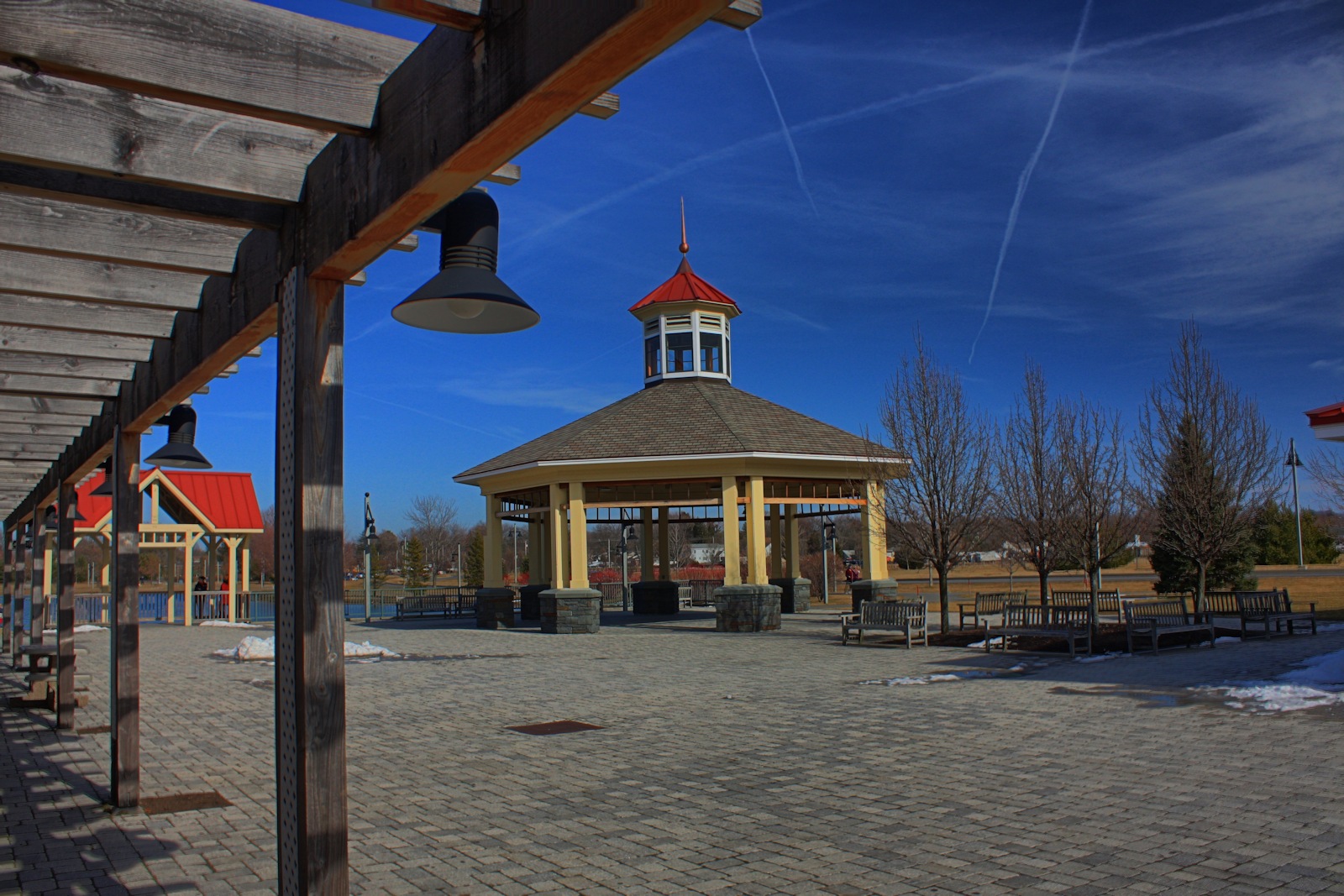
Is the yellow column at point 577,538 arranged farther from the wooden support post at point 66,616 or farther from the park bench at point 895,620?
the wooden support post at point 66,616

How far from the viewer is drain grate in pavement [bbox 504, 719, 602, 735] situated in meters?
9.59

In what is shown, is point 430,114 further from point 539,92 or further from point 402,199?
point 539,92

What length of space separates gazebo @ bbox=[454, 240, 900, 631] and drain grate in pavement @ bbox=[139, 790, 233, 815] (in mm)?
14612

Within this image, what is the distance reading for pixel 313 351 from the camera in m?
3.62

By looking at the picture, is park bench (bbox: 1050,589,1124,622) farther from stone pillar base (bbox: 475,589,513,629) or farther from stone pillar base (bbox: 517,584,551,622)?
stone pillar base (bbox: 517,584,551,622)

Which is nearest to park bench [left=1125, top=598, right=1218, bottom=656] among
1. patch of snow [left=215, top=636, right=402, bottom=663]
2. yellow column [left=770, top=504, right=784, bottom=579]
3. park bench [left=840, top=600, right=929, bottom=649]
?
park bench [left=840, top=600, right=929, bottom=649]

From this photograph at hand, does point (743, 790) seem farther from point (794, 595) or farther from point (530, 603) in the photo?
point (794, 595)

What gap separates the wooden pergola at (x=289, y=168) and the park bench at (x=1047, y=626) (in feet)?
45.3

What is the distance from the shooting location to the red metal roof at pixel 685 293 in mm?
26141

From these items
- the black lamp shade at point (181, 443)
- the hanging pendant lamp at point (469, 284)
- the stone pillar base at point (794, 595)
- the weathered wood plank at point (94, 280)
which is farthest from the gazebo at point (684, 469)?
the hanging pendant lamp at point (469, 284)

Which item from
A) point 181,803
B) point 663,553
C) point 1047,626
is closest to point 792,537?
point 663,553

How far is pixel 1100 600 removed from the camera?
74.3 feet

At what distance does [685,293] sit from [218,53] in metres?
23.5

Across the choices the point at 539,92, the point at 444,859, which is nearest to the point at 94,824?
the point at 444,859
